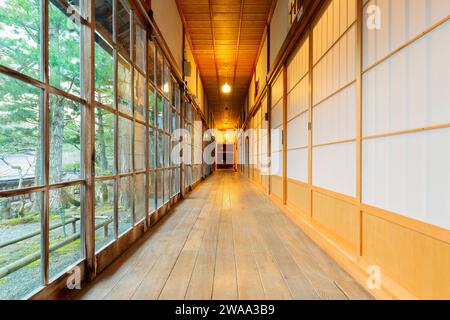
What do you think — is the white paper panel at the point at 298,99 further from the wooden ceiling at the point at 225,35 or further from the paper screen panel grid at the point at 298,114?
the wooden ceiling at the point at 225,35

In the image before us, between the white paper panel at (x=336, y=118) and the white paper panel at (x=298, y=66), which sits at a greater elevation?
the white paper panel at (x=298, y=66)

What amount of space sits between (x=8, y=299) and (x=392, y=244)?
2.01 metres

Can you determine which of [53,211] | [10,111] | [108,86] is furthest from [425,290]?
[108,86]

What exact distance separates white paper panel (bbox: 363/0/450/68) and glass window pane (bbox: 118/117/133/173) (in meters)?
2.03

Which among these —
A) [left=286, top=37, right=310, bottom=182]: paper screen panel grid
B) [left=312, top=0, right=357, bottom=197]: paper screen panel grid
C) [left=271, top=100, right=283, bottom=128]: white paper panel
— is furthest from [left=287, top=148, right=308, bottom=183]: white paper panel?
[left=271, top=100, right=283, bottom=128]: white paper panel

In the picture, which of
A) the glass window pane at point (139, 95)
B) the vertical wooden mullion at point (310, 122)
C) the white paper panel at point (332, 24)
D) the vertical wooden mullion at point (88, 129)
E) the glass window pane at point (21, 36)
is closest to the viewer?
the glass window pane at point (21, 36)

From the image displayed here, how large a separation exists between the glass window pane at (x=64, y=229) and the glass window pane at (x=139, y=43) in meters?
1.65

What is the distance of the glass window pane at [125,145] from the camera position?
223cm

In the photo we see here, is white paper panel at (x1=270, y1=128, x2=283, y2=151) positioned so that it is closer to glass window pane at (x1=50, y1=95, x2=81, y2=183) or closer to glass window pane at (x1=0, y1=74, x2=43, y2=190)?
glass window pane at (x1=50, y1=95, x2=81, y2=183)

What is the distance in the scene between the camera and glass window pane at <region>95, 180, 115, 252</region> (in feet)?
6.11

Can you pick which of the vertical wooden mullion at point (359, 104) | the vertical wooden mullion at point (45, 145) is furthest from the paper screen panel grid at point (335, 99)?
the vertical wooden mullion at point (45, 145)

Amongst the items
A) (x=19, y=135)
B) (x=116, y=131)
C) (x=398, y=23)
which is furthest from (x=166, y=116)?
(x=398, y=23)

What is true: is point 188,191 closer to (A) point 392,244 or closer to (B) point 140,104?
(B) point 140,104

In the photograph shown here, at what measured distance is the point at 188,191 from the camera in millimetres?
6141
